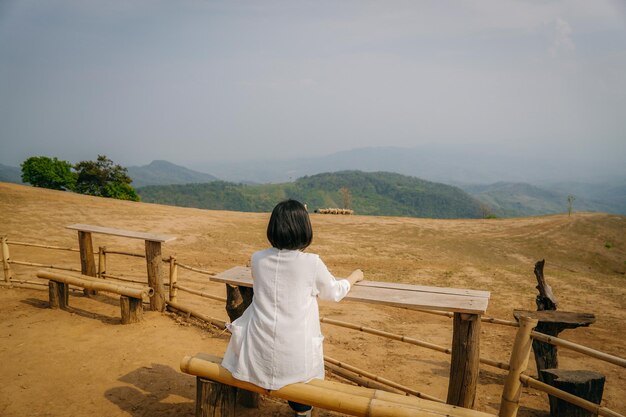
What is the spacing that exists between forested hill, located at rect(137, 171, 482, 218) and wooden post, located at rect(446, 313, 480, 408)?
308ft

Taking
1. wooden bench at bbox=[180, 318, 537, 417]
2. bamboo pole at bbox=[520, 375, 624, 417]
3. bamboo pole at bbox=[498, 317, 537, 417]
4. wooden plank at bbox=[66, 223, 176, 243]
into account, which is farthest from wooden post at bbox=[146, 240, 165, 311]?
bamboo pole at bbox=[520, 375, 624, 417]

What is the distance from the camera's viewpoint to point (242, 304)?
12.6 ft

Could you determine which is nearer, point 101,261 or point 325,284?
point 325,284

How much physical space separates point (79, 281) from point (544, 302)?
6737 millimetres

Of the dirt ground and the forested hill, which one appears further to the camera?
the forested hill

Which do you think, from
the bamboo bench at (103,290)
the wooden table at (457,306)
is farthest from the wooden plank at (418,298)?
the bamboo bench at (103,290)

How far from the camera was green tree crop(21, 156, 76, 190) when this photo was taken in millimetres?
31203

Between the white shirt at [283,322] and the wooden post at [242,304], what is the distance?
45.2 inches

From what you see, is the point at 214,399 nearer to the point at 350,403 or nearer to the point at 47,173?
the point at 350,403

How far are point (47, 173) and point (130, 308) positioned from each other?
32877 mm

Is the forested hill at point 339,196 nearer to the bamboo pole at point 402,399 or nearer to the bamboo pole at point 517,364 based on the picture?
the bamboo pole at point 517,364

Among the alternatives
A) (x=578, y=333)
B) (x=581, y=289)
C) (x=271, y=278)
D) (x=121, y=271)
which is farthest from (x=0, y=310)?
(x=581, y=289)

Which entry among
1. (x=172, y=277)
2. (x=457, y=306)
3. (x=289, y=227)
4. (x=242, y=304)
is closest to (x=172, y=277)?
(x=172, y=277)

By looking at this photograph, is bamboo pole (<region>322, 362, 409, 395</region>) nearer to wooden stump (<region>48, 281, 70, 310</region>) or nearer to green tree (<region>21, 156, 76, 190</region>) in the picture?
wooden stump (<region>48, 281, 70, 310</region>)
